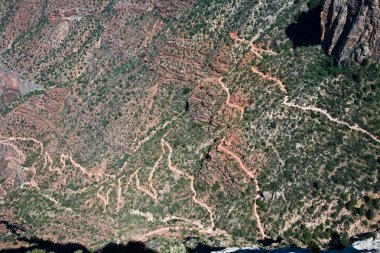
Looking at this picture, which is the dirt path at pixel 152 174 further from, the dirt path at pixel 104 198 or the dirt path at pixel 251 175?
the dirt path at pixel 251 175

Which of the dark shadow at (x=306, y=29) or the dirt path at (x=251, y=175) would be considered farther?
the dark shadow at (x=306, y=29)

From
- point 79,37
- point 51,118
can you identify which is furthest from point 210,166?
point 79,37

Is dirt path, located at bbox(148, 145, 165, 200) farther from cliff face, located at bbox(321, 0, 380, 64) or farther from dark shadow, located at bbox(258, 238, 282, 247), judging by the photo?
cliff face, located at bbox(321, 0, 380, 64)

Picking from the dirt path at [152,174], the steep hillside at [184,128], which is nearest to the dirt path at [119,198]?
the steep hillside at [184,128]

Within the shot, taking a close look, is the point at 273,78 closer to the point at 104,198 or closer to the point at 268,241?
the point at 268,241

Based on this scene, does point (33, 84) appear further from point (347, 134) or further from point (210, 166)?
point (347, 134)

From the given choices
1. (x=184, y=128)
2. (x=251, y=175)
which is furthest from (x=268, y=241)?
(x=184, y=128)
